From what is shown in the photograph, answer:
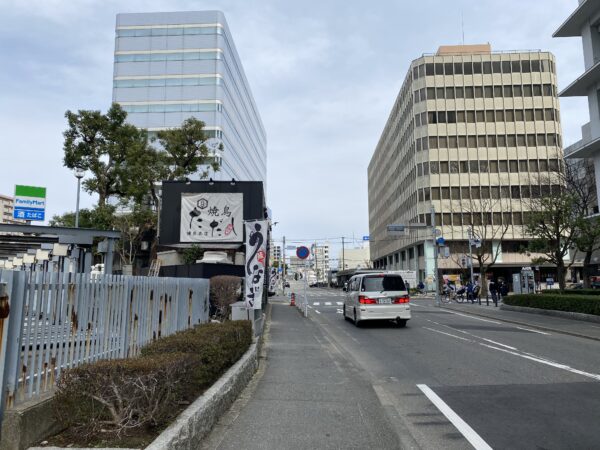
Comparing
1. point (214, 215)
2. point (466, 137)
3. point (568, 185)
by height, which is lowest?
point (214, 215)

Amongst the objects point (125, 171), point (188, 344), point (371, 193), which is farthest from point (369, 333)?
point (371, 193)

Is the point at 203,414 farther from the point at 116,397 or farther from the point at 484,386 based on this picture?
the point at 484,386

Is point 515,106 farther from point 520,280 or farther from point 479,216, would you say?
point 520,280

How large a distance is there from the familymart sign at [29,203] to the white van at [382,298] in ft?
64.1

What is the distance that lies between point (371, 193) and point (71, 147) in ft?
265

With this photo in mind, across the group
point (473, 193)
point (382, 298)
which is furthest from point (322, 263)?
point (382, 298)

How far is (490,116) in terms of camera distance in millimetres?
58969

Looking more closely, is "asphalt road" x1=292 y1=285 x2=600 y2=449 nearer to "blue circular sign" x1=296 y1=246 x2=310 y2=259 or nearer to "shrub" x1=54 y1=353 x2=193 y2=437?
"shrub" x1=54 y1=353 x2=193 y2=437

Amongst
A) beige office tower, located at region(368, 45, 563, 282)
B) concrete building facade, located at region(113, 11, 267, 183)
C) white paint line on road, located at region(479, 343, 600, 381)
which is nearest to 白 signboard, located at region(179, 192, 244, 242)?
white paint line on road, located at region(479, 343, 600, 381)

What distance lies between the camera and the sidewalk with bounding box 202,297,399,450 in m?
4.91

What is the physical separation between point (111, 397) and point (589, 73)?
2689 cm

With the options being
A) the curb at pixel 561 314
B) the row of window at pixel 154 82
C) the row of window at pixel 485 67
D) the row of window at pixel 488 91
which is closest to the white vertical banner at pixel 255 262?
the curb at pixel 561 314

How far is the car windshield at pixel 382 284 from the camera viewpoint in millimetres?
16578

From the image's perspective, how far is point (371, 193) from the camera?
10238cm
